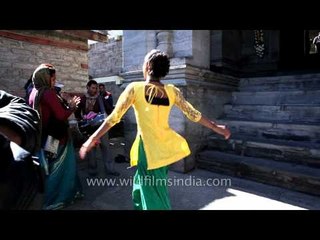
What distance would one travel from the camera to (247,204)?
337 centimetres

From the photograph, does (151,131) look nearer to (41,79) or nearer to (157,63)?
(157,63)

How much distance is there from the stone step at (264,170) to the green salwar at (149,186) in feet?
7.48

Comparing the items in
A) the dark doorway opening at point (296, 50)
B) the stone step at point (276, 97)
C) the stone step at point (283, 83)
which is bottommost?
the stone step at point (276, 97)

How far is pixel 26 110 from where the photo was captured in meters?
1.02

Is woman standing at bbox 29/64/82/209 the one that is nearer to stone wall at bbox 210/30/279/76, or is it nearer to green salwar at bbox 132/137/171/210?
green salwar at bbox 132/137/171/210

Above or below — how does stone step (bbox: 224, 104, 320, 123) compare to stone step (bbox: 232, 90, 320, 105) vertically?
below

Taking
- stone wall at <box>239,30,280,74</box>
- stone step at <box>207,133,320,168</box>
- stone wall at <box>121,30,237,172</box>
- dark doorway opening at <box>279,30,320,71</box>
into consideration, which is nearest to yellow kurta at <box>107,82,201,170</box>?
stone wall at <box>121,30,237,172</box>

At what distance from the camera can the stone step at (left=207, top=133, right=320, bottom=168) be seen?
13.4 feet

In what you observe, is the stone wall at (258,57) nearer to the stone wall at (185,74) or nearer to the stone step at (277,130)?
the stone wall at (185,74)

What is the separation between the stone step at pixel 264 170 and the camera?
3674mm

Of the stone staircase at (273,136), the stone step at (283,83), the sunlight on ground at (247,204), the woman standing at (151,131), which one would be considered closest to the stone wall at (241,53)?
the stone step at (283,83)

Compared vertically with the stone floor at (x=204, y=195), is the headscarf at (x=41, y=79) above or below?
above

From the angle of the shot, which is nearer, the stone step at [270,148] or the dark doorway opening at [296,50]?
the stone step at [270,148]

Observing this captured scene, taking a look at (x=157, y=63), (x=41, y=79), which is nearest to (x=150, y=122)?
(x=157, y=63)
